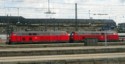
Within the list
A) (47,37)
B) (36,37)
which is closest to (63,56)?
(36,37)

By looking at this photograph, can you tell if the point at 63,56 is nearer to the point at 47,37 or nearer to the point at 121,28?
the point at 47,37

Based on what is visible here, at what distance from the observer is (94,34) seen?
63.4m

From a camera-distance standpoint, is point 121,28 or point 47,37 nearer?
point 47,37

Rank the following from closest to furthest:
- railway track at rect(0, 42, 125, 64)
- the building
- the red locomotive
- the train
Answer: railway track at rect(0, 42, 125, 64) < the red locomotive < the train < the building

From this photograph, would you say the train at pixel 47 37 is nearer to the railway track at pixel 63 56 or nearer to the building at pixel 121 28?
the railway track at pixel 63 56

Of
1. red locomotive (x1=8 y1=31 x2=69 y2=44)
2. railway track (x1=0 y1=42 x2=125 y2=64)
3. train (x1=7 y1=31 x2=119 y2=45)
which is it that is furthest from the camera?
train (x1=7 y1=31 x2=119 y2=45)

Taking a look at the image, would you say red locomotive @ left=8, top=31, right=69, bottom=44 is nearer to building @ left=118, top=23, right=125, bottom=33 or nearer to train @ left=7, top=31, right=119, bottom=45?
train @ left=7, top=31, right=119, bottom=45

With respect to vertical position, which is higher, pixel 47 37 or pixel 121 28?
pixel 47 37

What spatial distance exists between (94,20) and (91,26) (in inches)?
337

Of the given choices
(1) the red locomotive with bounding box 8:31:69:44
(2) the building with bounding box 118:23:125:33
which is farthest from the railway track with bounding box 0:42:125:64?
(2) the building with bounding box 118:23:125:33

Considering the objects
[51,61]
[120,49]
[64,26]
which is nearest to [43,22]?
[64,26]

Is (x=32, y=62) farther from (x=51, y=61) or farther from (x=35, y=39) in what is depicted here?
(x=35, y=39)

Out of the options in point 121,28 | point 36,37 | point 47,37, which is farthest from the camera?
point 121,28

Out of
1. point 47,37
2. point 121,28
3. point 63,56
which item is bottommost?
point 121,28
